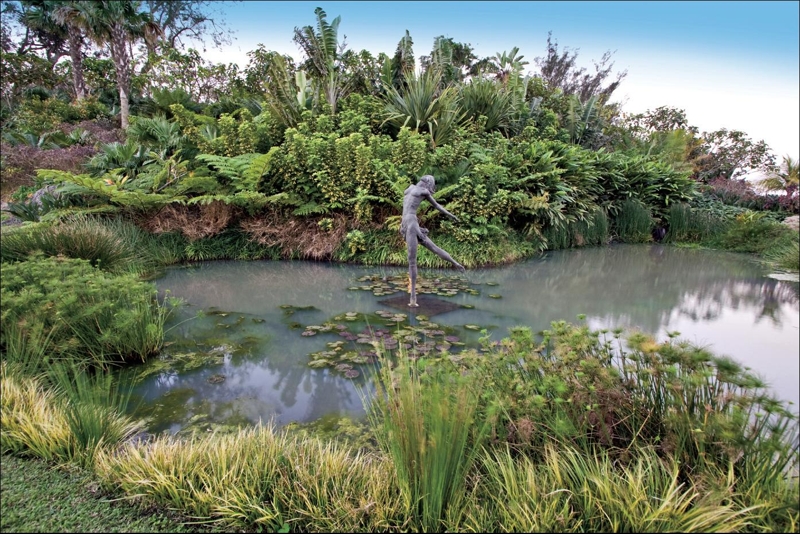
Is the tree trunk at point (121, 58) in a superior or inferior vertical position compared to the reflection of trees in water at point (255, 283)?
superior

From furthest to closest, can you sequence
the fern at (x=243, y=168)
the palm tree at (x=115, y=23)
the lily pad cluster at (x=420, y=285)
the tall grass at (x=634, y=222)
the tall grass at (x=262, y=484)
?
the tall grass at (x=634, y=222)
the palm tree at (x=115, y=23)
the fern at (x=243, y=168)
the lily pad cluster at (x=420, y=285)
the tall grass at (x=262, y=484)

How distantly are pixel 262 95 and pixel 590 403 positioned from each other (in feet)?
44.1

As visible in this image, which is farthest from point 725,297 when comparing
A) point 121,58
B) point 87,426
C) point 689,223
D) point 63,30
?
point 63,30

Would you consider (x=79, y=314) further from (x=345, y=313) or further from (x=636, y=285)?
(x=636, y=285)

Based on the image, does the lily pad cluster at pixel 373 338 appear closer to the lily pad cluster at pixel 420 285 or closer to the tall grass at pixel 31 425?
the lily pad cluster at pixel 420 285

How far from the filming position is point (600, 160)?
11195mm

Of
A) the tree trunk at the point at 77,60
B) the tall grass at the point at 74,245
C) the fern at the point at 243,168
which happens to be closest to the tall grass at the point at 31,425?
the tall grass at the point at 74,245

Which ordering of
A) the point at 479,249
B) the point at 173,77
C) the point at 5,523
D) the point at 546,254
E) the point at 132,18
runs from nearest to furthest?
the point at 5,523
the point at 479,249
the point at 546,254
the point at 132,18
the point at 173,77

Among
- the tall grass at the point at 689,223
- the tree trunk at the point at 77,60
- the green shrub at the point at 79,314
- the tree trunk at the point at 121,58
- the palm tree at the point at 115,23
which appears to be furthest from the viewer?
the tree trunk at the point at 77,60

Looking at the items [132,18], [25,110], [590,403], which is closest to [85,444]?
[590,403]

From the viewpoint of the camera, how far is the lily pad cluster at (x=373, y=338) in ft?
12.5

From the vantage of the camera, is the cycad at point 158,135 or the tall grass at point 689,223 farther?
the tall grass at point 689,223

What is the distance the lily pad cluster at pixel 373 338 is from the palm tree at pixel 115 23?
11.5 metres

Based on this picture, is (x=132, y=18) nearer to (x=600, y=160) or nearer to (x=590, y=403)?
(x=600, y=160)
